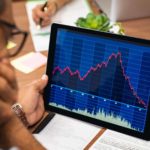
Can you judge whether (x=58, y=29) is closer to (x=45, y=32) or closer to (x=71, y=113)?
(x=71, y=113)

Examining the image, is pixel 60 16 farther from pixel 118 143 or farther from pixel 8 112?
pixel 8 112

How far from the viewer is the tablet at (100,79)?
3.42 feet

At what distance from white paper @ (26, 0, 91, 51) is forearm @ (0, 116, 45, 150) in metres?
0.67

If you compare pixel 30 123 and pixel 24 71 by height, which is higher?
pixel 24 71

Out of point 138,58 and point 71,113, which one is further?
point 71,113

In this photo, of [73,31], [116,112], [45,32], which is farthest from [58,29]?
[45,32]

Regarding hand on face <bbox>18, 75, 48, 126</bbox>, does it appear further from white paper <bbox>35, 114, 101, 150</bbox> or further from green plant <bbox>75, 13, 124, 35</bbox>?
green plant <bbox>75, 13, 124, 35</bbox>

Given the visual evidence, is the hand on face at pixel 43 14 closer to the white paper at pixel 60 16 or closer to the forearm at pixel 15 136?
the white paper at pixel 60 16

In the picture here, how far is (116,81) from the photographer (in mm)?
1066

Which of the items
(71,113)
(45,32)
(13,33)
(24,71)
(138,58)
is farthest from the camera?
(45,32)

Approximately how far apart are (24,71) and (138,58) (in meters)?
0.51

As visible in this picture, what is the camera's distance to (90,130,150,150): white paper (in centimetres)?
105

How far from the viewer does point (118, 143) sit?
3.49 feet

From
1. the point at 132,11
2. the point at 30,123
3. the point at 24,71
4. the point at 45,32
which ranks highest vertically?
the point at 132,11
